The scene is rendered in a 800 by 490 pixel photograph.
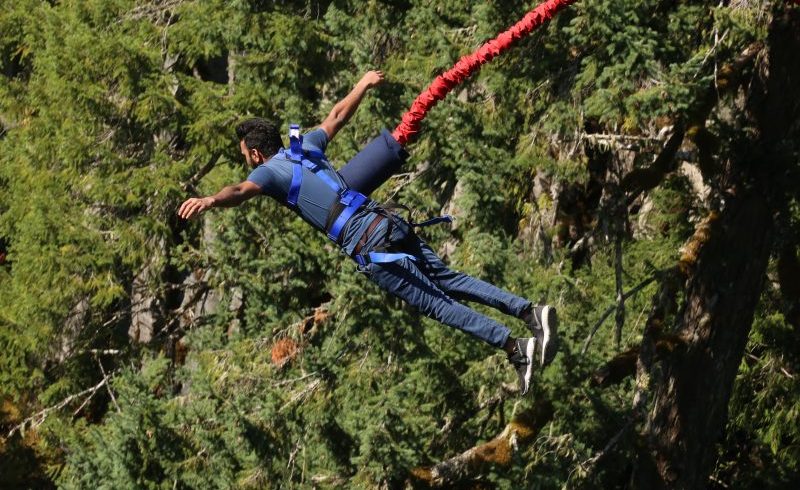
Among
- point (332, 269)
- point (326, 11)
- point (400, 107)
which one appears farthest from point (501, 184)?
point (326, 11)

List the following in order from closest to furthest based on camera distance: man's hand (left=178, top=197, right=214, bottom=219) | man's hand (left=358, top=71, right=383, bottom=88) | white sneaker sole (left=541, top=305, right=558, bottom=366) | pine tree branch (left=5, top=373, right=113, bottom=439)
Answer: man's hand (left=178, top=197, right=214, bottom=219) < white sneaker sole (left=541, top=305, right=558, bottom=366) < man's hand (left=358, top=71, right=383, bottom=88) < pine tree branch (left=5, top=373, right=113, bottom=439)

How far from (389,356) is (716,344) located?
285 centimetres

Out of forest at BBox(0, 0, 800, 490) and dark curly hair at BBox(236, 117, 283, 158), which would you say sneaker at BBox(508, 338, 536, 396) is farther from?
forest at BBox(0, 0, 800, 490)

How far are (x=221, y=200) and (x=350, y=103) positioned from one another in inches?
52.6

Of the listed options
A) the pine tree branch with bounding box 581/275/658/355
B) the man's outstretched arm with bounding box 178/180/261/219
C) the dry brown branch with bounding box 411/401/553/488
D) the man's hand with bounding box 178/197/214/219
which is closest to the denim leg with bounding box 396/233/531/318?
the man's outstretched arm with bounding box 178/180/261/219

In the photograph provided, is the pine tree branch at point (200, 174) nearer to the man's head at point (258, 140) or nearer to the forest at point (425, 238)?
the forest at point (425, 238)

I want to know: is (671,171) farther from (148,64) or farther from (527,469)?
(148,64)

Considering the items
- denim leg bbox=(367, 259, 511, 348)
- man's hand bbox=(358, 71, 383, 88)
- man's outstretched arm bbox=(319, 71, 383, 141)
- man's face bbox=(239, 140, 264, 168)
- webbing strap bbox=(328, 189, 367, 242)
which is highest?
man's hand bbox=(358, 71, 383, 88)

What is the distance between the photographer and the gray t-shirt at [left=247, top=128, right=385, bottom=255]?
6961 mm

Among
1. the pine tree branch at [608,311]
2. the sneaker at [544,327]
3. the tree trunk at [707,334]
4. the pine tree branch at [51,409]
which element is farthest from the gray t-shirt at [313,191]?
the pine tree branch at [51,409]

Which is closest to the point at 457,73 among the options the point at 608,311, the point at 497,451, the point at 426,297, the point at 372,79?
the point at 372,79

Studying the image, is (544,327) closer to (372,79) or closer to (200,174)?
(372,79)

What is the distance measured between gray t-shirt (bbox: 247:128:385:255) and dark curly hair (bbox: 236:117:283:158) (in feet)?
0.41

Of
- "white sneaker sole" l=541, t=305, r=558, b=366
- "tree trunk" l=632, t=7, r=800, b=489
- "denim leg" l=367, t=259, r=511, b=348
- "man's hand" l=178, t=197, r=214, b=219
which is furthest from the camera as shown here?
"tree trunk" l=632, t=7, r=800, b=489
